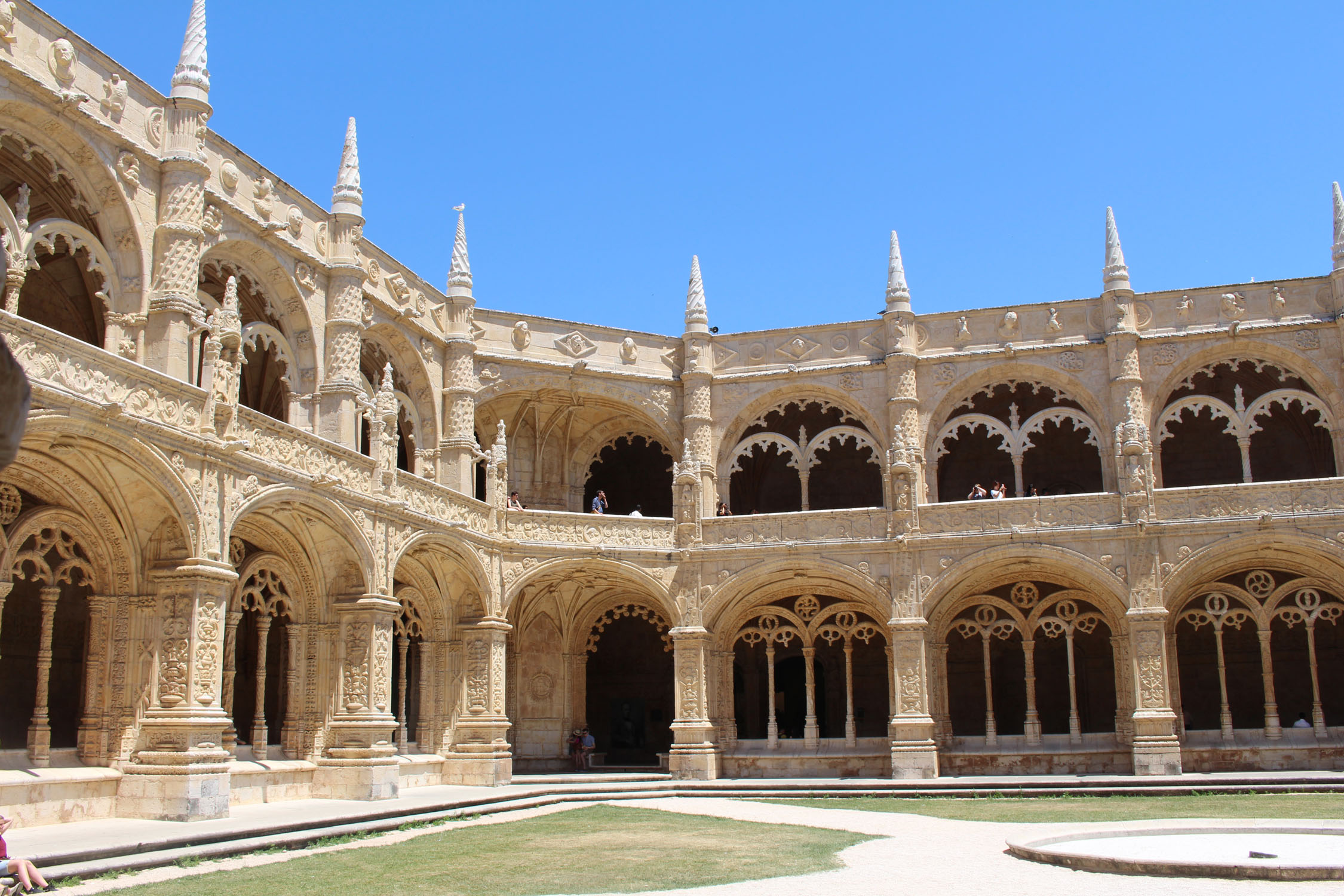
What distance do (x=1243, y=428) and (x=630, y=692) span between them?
1637 cm

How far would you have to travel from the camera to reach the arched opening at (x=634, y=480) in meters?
34.7

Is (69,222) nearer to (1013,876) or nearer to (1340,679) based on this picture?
(1013,876)

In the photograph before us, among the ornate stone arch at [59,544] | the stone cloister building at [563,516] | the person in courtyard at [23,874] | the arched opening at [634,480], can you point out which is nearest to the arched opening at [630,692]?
the stone cloister building at [563,516]

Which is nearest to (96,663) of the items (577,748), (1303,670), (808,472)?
(577,748)

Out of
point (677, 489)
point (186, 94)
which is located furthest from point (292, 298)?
point (677, 489)

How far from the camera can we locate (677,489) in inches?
1116

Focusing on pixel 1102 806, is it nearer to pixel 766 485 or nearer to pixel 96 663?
pixel 96 663

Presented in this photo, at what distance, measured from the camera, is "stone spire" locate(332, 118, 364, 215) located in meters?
23.8

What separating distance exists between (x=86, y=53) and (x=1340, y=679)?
2792 cm

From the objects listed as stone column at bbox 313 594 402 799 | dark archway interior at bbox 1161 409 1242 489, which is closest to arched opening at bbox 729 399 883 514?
dark archway interior at bbox 1161 409 1242 489

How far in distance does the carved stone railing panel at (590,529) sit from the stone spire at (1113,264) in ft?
35.8

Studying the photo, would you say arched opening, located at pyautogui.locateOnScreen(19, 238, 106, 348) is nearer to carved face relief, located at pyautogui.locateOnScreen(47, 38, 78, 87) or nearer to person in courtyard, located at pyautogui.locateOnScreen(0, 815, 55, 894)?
carved face relief, located at pyautogui.locateOnScreen(47, 38, 78, 87)

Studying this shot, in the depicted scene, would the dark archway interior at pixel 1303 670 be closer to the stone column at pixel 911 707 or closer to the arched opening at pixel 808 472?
the stone column at pixel 911 707

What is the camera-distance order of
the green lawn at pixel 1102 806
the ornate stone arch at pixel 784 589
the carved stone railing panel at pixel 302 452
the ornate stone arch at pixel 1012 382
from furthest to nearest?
the ornate stone arch at pixel 1012 382 < the ornate stone arch at pixel 784 589 < the carved stone railing panel at pixel 302 452 < the green lawn at pixel 1102 806
